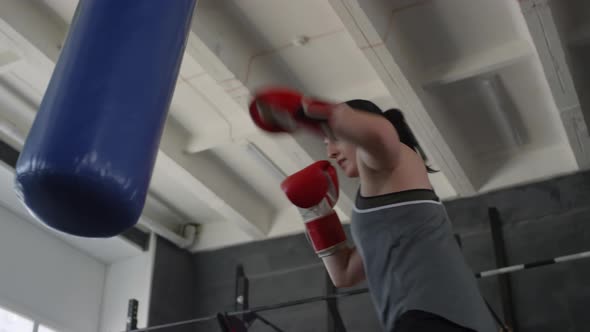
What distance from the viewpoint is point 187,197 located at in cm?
530

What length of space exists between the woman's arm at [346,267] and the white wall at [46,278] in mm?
3225

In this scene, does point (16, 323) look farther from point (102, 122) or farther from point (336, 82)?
point (102, 122)

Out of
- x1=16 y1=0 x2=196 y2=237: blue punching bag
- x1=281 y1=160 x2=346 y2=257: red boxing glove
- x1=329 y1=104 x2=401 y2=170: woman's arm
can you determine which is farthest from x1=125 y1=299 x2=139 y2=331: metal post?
x1=329 y1=104 x2=401 y2=170: woman's arm

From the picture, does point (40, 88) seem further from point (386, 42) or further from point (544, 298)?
point (544, 298)

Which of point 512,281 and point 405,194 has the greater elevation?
point 512,281

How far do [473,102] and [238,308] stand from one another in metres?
2.09

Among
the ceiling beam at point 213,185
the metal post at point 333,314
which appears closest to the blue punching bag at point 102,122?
the metal post at point 333,314

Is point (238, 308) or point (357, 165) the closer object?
point (357, 165)

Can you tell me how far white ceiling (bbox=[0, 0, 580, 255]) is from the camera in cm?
359

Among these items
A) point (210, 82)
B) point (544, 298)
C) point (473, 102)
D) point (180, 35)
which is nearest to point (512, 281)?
point (544, 298)

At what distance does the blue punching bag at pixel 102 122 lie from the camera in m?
1.46

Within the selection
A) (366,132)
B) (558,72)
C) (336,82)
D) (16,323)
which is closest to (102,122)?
(366,132)

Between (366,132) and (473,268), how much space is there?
→ 3214mm

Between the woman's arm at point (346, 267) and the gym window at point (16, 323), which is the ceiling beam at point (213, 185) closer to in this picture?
the gym window at point (16, 323)
